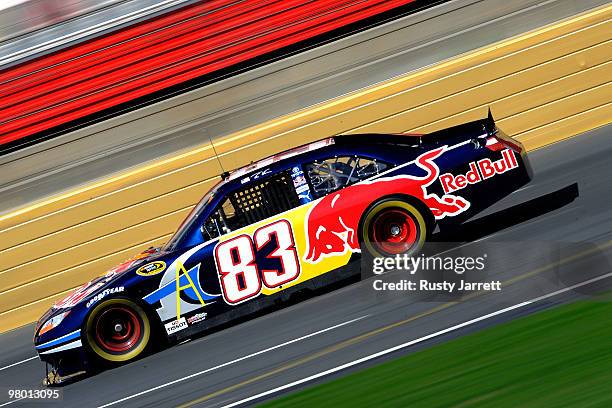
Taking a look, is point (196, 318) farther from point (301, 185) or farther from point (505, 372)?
point (505, 372)

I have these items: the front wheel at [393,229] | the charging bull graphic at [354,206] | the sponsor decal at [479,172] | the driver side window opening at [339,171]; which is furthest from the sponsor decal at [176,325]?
the sponsor decal at [479,172]

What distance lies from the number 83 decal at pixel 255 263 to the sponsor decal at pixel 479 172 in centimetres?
158

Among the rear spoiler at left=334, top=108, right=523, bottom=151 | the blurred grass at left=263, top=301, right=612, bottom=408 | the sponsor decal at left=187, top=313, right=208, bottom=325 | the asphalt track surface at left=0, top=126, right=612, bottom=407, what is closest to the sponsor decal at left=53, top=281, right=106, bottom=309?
the asphalt track surface at left=0, top=126, right=612, bottom=407

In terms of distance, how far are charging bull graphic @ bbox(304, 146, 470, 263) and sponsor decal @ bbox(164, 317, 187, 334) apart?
1301 mm

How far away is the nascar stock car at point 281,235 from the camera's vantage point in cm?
913

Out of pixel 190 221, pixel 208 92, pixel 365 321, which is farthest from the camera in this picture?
pixel 208 92

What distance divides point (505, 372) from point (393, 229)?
3227 mm

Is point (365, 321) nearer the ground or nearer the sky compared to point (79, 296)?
nearer the ground

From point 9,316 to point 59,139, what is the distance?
104 inches

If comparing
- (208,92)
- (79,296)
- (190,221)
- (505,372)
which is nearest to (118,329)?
(79,296)

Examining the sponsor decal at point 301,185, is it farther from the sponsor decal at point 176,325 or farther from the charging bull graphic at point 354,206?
the sponsor decal at point 176,325

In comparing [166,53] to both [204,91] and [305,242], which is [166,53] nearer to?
[204,91]

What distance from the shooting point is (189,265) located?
30.0ft

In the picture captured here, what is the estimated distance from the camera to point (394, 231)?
932cm
